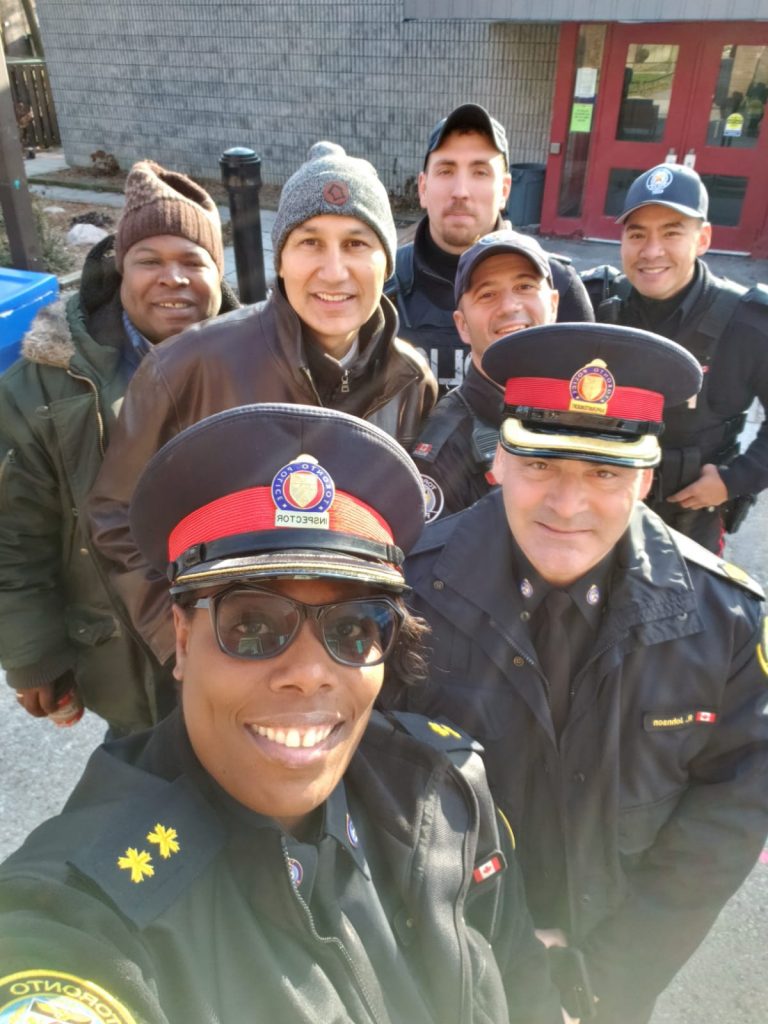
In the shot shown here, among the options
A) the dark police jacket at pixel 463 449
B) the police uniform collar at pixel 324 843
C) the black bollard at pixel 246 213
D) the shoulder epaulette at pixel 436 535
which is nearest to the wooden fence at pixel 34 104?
the black bollard at pixel 246 213

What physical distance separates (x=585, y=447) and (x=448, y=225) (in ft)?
6.72

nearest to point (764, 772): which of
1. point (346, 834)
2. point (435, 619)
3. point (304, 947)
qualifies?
point (435, 619)

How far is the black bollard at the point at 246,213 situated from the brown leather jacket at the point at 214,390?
3.58m

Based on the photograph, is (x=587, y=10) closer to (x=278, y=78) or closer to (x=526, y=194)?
(x=526, y=194)

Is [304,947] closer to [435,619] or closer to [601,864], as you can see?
[435,619]

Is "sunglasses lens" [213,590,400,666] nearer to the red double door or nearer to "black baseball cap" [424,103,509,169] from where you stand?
"black baseball cap" [424,103,509,169]

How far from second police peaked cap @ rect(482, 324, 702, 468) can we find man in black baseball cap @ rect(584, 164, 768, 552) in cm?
153

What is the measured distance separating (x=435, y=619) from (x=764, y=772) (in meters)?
0.85

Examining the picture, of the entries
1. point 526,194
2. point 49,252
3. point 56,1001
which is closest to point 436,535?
point 56,1001

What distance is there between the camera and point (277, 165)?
12.1 metres

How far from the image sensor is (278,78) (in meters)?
11.3

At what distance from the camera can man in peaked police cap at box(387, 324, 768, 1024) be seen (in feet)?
5.94

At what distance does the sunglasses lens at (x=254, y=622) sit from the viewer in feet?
4.03

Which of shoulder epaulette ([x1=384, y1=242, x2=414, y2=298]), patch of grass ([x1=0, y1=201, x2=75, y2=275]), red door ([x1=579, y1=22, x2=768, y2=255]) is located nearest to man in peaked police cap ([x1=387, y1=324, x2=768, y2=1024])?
shoulder epaulette ([x1=384, y1=242, x2=414, y2=298])
